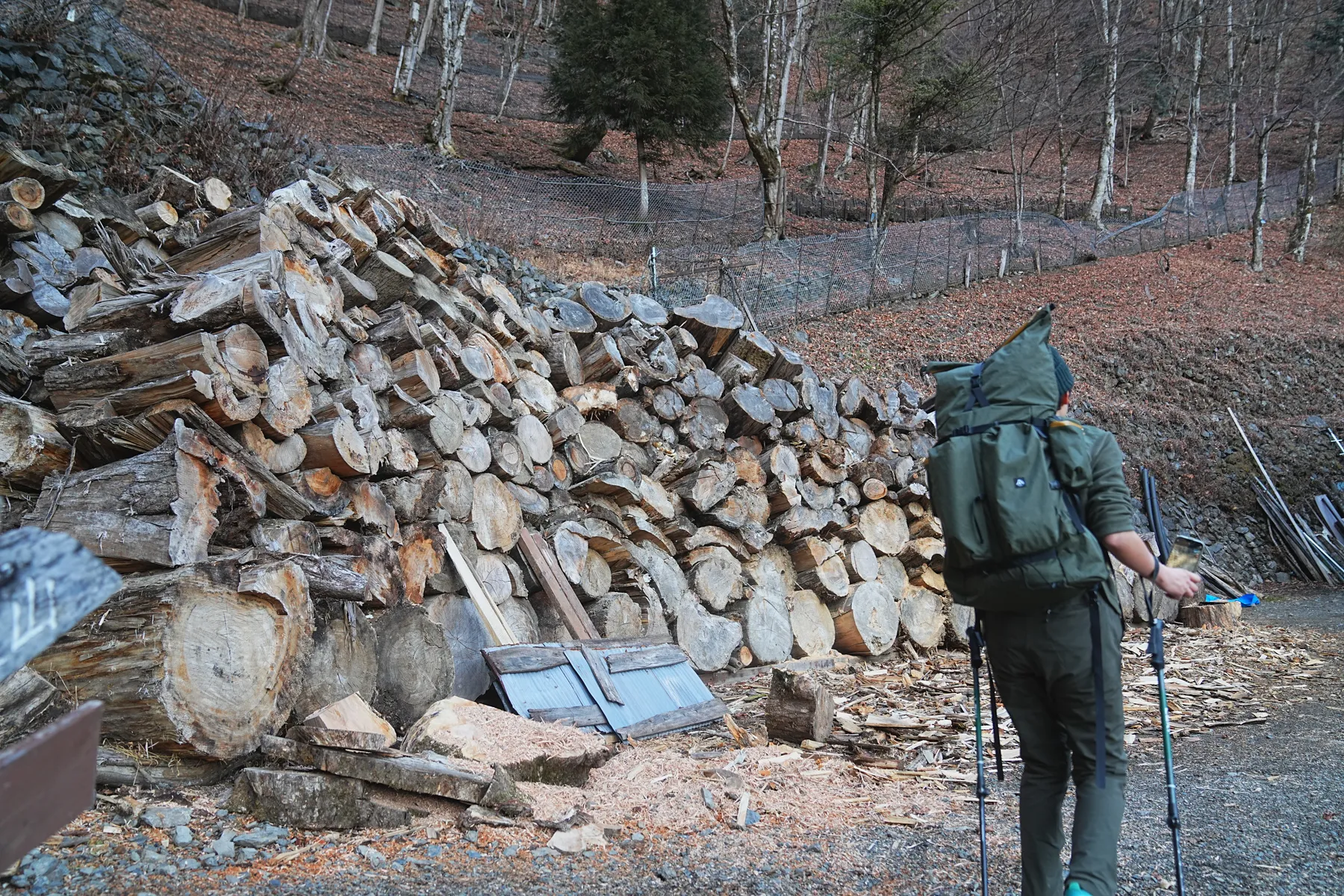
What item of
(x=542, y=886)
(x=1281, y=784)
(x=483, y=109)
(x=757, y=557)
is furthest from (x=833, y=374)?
(x=483, y=109)

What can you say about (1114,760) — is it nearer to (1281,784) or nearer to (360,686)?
(1281,784)

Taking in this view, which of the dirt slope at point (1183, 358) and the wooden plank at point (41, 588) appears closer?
the wooden plank at point (41, 588)

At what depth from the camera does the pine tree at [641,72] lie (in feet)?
73.7

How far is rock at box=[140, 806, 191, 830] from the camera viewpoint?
3152 millimetres

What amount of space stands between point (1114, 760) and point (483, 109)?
3217 centimetres

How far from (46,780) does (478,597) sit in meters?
4.00

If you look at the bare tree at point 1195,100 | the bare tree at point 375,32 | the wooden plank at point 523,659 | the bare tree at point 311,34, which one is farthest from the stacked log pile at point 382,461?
the bare tree at point 375,32

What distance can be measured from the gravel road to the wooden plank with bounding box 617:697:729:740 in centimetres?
147

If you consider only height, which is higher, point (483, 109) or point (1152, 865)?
point (483, 109)

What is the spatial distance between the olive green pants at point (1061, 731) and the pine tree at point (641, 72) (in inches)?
812

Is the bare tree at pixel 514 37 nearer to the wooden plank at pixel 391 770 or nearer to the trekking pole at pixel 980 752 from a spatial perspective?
the wooden plank at pixel 391 770

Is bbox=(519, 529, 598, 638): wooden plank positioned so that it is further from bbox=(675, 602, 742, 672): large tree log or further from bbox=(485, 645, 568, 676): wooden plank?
bbox=(675, 602, 742, 672): large tree log

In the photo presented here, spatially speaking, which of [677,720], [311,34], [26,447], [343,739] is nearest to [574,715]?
[677,720]

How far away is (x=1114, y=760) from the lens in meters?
2.67
